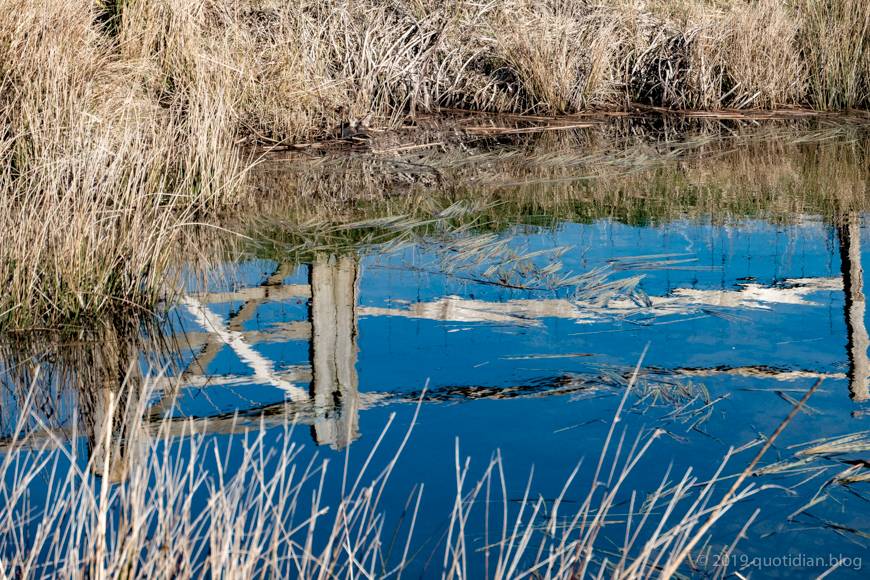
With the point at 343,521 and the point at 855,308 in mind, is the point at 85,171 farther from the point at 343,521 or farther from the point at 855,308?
the point at 855,308

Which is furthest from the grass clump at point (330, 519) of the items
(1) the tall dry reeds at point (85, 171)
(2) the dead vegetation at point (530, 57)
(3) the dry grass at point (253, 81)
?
(2) the dead vegetation at point (530, 57)

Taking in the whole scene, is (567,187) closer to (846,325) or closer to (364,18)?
(846,325)

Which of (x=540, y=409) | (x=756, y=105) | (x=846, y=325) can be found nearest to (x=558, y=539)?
(x=540, y=409)

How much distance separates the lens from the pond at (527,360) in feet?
6.89

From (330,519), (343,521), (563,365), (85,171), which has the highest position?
(85,171)

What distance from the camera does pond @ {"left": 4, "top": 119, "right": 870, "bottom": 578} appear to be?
82.7 inches

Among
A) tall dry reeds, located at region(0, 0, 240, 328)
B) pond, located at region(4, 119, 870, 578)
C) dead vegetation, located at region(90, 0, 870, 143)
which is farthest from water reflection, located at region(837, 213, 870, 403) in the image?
dead vegetation, located at region(90, 0, 870, 143)

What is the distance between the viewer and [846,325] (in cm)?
327

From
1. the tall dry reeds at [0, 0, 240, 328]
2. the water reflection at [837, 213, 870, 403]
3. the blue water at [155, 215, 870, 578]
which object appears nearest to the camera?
the blue water at [155, 215, 870, 578]

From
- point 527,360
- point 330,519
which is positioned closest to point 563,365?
point 527,360

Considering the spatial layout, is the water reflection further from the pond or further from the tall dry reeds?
the tall dry reeds

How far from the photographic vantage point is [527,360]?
120 inches

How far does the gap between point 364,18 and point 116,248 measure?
5564mm

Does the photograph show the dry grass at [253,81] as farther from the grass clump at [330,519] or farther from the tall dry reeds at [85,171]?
the grass clump at [330,519]
